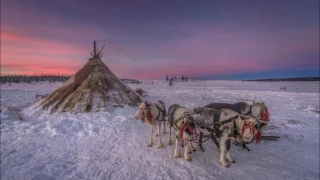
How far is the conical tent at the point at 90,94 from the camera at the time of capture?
13.2 metres

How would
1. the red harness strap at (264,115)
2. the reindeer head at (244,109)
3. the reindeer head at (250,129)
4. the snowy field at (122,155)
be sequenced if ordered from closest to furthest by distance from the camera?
the reindeer head at (250,129), the snowy field at (122,155), the red harness strap at (264,115), the reindeer head at (244,109)

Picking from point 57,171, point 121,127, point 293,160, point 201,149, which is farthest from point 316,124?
point 57,171

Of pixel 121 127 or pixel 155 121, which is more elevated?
pixel 155 121

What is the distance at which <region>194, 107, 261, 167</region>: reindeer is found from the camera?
5.67 m

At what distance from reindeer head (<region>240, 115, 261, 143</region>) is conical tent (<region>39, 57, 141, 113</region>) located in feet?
32.3

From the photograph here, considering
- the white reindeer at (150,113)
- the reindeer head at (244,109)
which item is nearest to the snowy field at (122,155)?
the white reindeer at (150,113)

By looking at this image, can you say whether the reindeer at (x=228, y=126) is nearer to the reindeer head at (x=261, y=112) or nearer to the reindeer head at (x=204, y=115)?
the reindeer head at (x=204, y=115)

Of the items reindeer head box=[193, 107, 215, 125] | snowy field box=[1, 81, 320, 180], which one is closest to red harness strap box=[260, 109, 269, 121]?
snowy field box=[1, 81, 320, 180]

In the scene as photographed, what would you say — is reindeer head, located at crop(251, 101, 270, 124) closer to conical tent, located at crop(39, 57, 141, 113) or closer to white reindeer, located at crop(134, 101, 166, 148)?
white reindeer, located at crop(134, 101, 166, 148)

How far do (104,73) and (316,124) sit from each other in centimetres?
1590

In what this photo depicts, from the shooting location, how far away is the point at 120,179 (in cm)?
549

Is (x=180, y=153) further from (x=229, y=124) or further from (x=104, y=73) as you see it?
(x=104, y=73)

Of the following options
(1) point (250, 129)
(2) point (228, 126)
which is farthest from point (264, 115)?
(1) point (250, 129)

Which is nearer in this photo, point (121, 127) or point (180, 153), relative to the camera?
point (180, 153)
